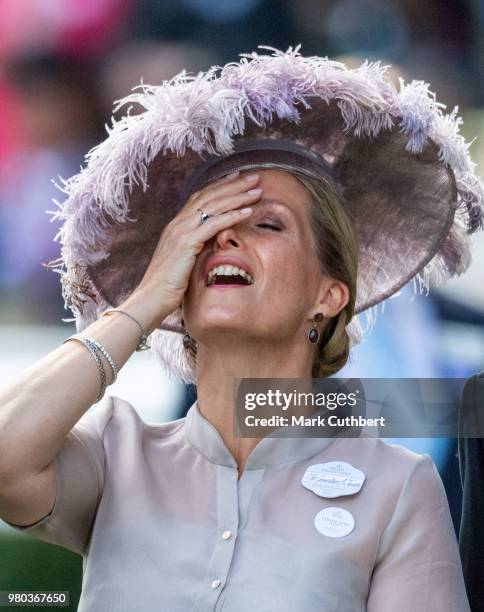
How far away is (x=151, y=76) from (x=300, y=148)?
1.10m

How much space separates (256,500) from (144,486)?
182 mm

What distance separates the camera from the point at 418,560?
1.46 meters

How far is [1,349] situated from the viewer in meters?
2.45

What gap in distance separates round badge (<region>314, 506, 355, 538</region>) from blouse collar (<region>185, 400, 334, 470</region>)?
5.0 inches

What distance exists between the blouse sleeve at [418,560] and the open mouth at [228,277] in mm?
421

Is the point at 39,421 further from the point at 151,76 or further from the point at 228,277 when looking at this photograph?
the point at 151,76

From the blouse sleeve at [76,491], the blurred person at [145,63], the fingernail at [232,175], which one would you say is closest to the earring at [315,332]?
the fingernail at [232,175]

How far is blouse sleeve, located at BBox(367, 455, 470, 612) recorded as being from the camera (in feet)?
4.70

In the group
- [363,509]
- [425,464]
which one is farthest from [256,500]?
[425,464]

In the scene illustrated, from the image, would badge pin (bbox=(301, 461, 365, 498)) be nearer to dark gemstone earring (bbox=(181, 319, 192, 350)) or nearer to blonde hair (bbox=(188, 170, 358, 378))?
blonde hair (bbox=(188, 170, 358, 378))

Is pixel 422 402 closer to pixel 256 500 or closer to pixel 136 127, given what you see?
pixel 256 500

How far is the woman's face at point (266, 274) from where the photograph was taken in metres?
1.60
